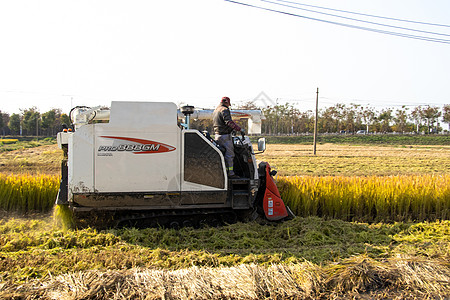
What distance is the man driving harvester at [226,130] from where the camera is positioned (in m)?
7.00

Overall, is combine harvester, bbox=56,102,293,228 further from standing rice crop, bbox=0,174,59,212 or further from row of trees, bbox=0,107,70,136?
row of trees, bbox=0,107,70,136

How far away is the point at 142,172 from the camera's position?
6352mm

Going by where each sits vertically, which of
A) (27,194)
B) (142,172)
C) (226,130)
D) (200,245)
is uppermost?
(226,130)

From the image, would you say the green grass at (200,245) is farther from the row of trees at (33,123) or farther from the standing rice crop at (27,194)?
the row of trees at (33,123)

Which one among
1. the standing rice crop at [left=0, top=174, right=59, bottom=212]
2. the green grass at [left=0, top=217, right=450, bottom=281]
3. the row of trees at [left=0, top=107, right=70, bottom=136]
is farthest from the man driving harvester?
the row of trees at [left=0, top=107, right=70, bottom=136]

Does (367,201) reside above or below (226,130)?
below

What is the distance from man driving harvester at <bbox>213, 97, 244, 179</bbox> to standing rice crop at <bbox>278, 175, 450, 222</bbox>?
2461 millimetres

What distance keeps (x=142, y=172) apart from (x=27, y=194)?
172 inches

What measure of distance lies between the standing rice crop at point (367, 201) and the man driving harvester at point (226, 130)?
246 cm

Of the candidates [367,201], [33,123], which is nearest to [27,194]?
[367,201]

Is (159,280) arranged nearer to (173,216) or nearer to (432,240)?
(173,216)

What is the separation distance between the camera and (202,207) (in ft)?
21.9

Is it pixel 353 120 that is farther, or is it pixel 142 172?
pixel 353 120

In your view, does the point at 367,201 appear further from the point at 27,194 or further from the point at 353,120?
the point at 353,120
